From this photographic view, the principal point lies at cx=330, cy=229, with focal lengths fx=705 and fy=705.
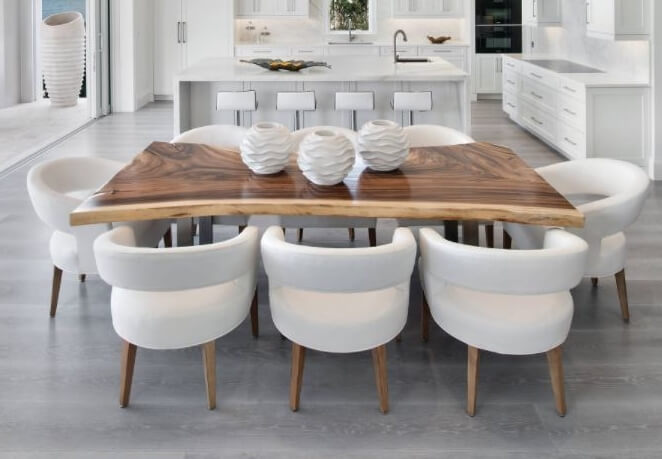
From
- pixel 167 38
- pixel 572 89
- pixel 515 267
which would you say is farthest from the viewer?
pixel 167 38

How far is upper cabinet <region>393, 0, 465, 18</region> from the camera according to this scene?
1142cm

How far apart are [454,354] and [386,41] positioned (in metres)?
9.33

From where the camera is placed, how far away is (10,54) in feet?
34.0

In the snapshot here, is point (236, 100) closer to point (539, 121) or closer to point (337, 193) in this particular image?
point (337, 193)

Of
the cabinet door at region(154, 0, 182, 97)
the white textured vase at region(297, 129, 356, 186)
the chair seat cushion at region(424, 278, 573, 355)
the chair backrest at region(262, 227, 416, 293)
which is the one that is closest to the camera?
the chair backrest at region(262, 227, 416, 293)

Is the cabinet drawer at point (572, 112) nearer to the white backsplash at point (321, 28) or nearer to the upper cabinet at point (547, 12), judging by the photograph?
the upper cabinet at point (547, 12)

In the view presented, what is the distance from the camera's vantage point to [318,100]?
A: 20.7 feet

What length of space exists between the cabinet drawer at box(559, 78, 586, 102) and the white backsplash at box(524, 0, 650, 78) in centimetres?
51

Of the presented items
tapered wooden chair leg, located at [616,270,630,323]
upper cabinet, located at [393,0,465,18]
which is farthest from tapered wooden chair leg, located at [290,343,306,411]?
upper cabinet, located at [393,0,465,18]

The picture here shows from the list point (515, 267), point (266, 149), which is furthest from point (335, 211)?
point (515, 267)

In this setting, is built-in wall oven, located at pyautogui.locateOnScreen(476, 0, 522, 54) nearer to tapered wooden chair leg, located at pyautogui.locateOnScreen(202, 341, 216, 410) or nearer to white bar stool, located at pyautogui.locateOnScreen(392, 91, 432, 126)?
white bar stool, located at pyautogui.locateOnScreen(392, 91, 432, 126)

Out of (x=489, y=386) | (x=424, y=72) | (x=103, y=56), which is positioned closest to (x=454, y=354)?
(x=489, y=386)

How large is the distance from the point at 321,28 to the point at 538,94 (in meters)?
4.83

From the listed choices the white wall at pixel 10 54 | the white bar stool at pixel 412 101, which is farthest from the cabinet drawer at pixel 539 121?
the white wall at pixel 10 54
